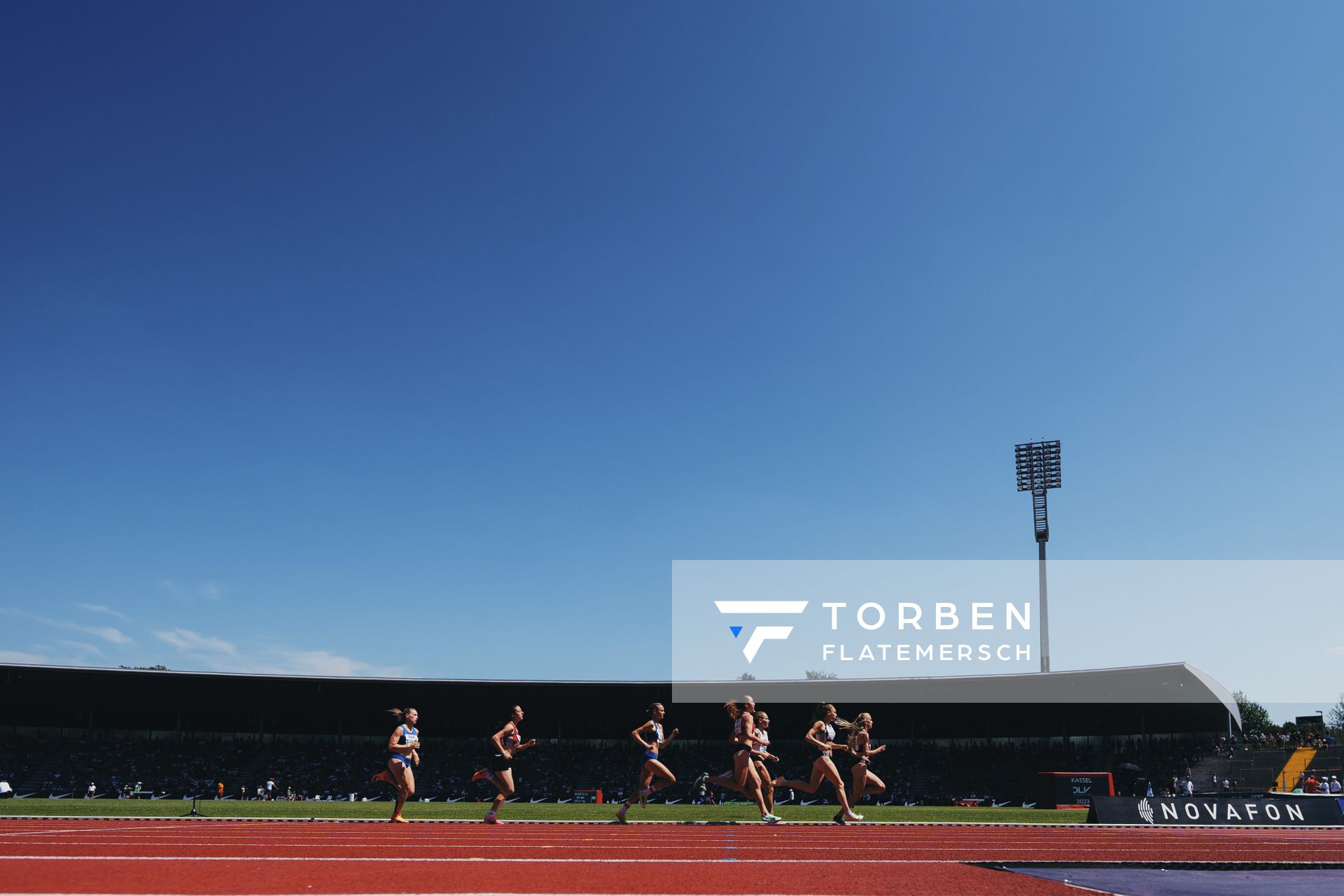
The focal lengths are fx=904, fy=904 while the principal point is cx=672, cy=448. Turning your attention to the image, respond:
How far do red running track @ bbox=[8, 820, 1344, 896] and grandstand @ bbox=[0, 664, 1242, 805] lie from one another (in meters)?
28.8

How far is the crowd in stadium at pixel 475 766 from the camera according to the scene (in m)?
39.6

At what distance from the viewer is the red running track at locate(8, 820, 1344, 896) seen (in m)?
5.59

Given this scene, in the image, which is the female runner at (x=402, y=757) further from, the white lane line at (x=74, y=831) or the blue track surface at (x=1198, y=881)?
the blue track surface at (x=1198, y=881)

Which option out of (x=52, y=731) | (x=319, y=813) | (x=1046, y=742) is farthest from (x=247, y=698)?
(x=1046, y=742)

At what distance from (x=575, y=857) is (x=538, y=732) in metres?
44.0

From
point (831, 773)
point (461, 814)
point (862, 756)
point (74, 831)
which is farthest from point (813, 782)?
point (461, 814)

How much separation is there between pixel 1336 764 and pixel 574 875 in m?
44.9

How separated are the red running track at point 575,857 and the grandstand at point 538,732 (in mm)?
28815

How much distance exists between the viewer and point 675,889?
5.49 m

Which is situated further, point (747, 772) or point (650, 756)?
point (650, 756)

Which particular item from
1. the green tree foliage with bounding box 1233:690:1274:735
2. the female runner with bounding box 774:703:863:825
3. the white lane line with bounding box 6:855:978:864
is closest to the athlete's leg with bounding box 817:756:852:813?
the female runner with bounding box 774:703:863:825

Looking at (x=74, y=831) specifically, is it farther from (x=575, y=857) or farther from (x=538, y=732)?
(x=538, y=732)

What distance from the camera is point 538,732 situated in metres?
49.4

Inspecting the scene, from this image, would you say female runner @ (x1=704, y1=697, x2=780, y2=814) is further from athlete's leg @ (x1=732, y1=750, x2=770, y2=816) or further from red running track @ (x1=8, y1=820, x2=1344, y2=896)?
red running track @ (x1=8, y1=820, x2=1344, y2=896)
